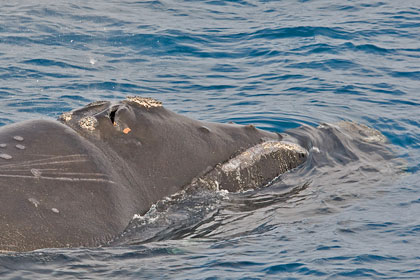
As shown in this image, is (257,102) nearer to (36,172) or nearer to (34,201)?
(36,172)

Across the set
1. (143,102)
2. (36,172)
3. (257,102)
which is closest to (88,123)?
(143,102)

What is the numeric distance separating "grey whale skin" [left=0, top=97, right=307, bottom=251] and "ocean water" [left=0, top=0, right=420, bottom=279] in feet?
0.61

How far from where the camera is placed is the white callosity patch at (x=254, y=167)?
881cm

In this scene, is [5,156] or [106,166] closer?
[5,156]

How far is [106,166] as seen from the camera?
25.8ft

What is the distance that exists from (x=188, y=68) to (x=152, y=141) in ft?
34.5

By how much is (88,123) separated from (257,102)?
806 centimetres

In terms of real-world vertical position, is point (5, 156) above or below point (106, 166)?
above

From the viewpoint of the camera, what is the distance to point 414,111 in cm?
1530

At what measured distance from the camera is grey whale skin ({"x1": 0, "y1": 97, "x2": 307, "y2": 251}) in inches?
281

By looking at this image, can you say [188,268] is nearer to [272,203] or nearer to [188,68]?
[272,203]

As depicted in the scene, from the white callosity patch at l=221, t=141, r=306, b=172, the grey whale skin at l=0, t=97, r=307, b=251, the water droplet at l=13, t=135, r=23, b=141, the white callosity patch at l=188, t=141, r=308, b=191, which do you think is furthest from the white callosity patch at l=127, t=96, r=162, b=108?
the water droplet at l=13, t=135, r=23, b=141

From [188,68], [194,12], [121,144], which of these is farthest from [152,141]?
[194,12]

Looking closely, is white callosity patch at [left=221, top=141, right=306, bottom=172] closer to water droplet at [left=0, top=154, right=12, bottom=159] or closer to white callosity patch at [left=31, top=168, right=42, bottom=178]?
white callosity patch at [left=31, top=168, right=42, bottom=178]
